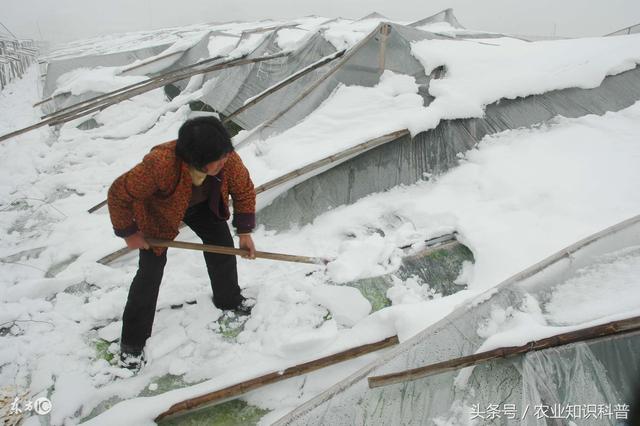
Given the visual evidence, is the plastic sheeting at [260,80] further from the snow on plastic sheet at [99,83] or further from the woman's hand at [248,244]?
the woman's hand at [248,244]

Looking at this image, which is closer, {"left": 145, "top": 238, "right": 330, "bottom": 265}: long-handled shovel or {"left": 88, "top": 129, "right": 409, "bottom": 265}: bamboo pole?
{"left": 145, "top": 238, "right": 330, "bottom": 265}: long-handled shovel

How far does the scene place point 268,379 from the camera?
6.64ft

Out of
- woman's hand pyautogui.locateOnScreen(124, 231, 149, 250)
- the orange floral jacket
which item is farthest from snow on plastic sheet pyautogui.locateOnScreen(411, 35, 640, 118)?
woman's hand pyautogui.locateOnScreen(124, 231, 149, 250)

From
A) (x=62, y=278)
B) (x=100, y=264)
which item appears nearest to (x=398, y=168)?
(x=100, y=264)

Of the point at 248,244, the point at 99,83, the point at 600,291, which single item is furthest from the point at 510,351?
the point at 99,83

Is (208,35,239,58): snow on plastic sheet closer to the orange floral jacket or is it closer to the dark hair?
the orange floral jacket

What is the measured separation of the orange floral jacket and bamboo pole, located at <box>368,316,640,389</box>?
126 centimetres

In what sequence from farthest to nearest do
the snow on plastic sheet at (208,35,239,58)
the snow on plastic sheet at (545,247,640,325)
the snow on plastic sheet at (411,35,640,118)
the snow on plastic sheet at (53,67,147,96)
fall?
the snow on plastic sheet at (208,35,239,58), the snow on plastic sheet at (53,67,147,96), the snow on plastic sheet at (411,35,640,118), the snow on plastic sheet at (545,247,640,325)

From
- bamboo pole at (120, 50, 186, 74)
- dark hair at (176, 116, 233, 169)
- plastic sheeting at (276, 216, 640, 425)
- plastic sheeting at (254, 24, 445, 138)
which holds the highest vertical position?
bamboo pole at (120, 50, 186, 74)

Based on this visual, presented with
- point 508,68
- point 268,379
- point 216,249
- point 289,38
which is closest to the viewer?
point 268,379

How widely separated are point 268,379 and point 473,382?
A: 42.8 inches

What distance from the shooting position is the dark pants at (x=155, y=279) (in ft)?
6.84

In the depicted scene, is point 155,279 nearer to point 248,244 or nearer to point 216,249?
point 216,249

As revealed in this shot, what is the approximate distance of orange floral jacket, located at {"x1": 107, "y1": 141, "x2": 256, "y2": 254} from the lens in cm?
174
